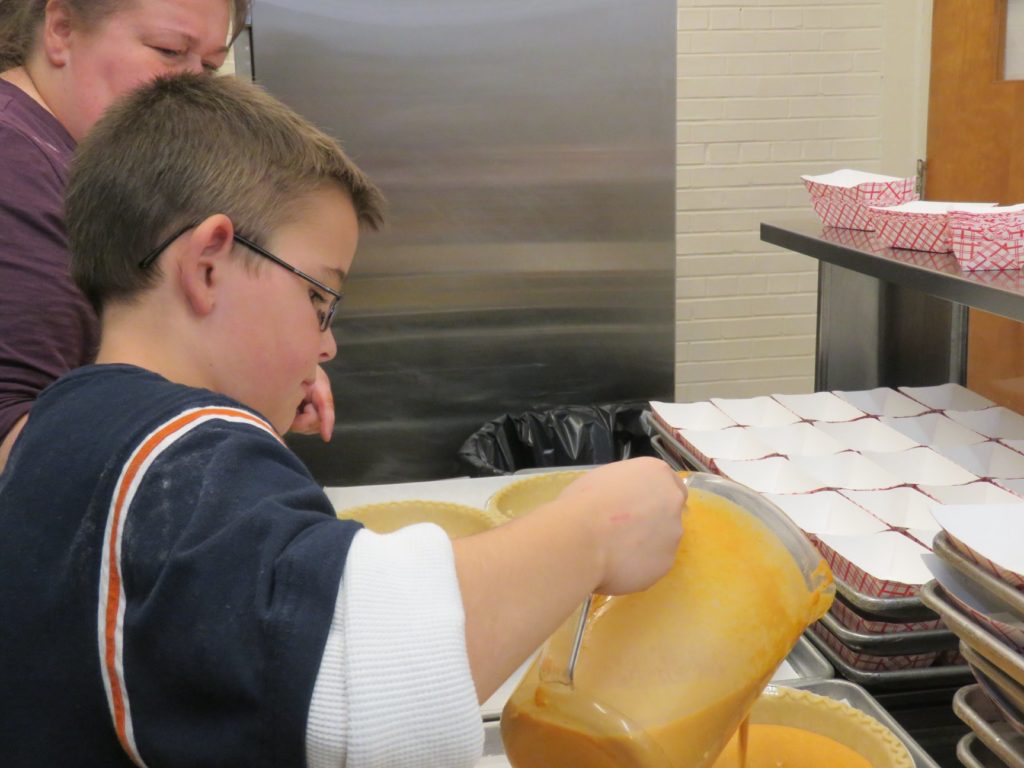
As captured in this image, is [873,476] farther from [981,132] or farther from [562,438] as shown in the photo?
[981,132]

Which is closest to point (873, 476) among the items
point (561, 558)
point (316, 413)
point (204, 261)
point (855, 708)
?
point (855, 708)

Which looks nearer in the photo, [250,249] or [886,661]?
[250,249]

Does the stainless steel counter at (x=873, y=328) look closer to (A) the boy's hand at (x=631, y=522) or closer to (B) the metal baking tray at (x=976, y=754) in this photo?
(B) the metal baking tray at (x=976, y=754)

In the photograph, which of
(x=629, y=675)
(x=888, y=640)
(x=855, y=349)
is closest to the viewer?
(x=629, y=675)

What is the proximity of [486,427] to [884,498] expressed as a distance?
1.61 meters

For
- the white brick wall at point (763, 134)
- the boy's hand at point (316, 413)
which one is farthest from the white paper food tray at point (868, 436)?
the white brick wall at point (763, 134)

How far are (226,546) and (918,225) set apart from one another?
1287 millimetres

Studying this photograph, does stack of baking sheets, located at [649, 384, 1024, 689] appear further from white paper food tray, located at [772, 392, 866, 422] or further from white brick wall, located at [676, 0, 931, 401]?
white brick wall, located at [676, 0, 931, 401]

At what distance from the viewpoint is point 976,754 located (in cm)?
93

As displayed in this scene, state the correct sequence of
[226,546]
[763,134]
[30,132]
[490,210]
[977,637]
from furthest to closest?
[763,134] → [490,210] → [30,132] → [977,637] → [226,546]

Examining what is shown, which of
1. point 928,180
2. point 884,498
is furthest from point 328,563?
point 928,180

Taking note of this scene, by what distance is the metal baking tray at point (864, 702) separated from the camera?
0.99 metres

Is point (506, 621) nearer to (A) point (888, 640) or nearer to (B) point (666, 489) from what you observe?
(B) point (666, 489)

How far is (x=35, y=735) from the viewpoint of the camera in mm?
758
